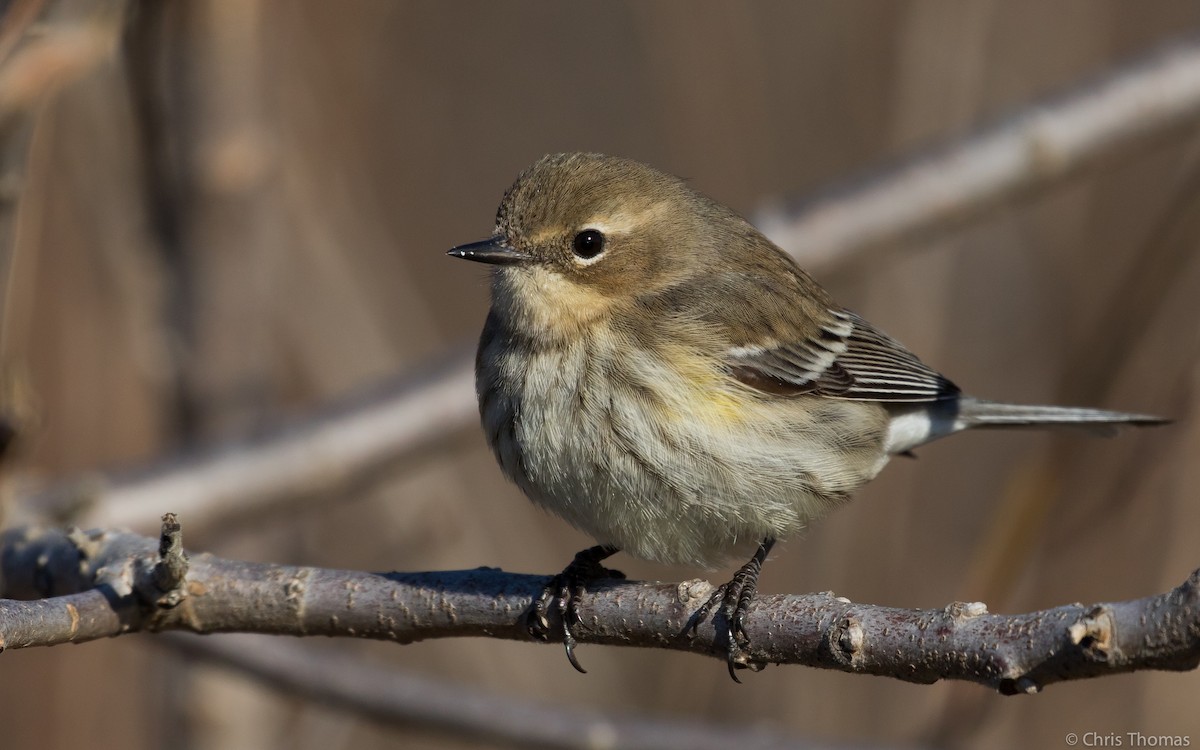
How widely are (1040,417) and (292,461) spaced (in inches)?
116

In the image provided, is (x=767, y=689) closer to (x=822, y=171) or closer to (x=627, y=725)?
(x=627, y=725)

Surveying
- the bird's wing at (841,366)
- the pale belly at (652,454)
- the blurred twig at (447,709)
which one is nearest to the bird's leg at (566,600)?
the pale belly at (652,454)

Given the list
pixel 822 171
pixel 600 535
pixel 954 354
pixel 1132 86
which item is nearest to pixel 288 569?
pixel 600 535

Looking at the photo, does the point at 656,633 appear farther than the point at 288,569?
No

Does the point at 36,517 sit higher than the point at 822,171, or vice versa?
the point at 822,171

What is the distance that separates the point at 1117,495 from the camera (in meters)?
4.73

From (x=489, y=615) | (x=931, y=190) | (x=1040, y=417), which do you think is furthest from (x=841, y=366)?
(x=489, y=615)

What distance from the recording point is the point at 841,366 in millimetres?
4676

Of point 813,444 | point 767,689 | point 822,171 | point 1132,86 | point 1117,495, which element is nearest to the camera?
point 813,444

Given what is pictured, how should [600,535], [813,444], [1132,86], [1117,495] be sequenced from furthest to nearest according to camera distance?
[1132,86], [1117,495], [813,444], [600,535]

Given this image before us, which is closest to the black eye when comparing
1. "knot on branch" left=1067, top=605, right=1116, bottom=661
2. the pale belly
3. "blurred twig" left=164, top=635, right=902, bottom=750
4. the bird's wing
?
the pale belly

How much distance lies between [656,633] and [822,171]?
6.39 meters

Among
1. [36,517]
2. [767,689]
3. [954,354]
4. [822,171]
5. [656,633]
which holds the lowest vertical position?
[656,633]

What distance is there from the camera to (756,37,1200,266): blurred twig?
508 centimetres
